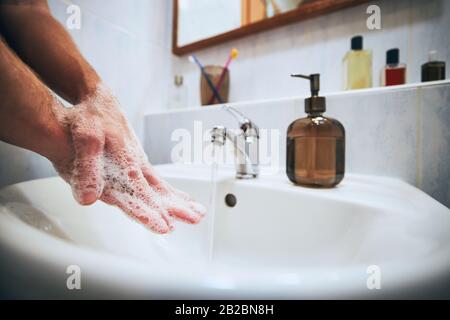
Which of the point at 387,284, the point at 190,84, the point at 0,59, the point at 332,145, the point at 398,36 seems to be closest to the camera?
the point at 387,284

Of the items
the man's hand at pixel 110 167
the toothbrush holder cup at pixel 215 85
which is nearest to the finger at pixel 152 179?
the man's hand at pixel 110 167

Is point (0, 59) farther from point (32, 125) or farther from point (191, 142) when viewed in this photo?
point (191, 142)

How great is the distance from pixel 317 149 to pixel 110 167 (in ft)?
1.13

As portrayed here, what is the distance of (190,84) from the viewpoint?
2.80 feet

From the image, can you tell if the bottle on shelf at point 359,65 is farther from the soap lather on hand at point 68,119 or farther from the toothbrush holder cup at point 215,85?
the soap lather on hand at point 68,119

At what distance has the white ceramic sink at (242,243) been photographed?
0.14 metres

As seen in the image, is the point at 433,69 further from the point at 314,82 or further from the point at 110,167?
the point at 110,167

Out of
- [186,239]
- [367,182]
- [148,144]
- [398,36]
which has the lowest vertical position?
[186,239]

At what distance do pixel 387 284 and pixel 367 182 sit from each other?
366 millimetres

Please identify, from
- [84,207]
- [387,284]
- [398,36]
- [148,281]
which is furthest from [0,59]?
[398,36]

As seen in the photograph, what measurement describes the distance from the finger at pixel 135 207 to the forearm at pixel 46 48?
0.46 feet

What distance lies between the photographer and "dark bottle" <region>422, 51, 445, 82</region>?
0.47m

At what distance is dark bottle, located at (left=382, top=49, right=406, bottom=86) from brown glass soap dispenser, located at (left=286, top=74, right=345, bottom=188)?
187 mm

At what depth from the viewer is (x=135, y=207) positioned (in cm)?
36
